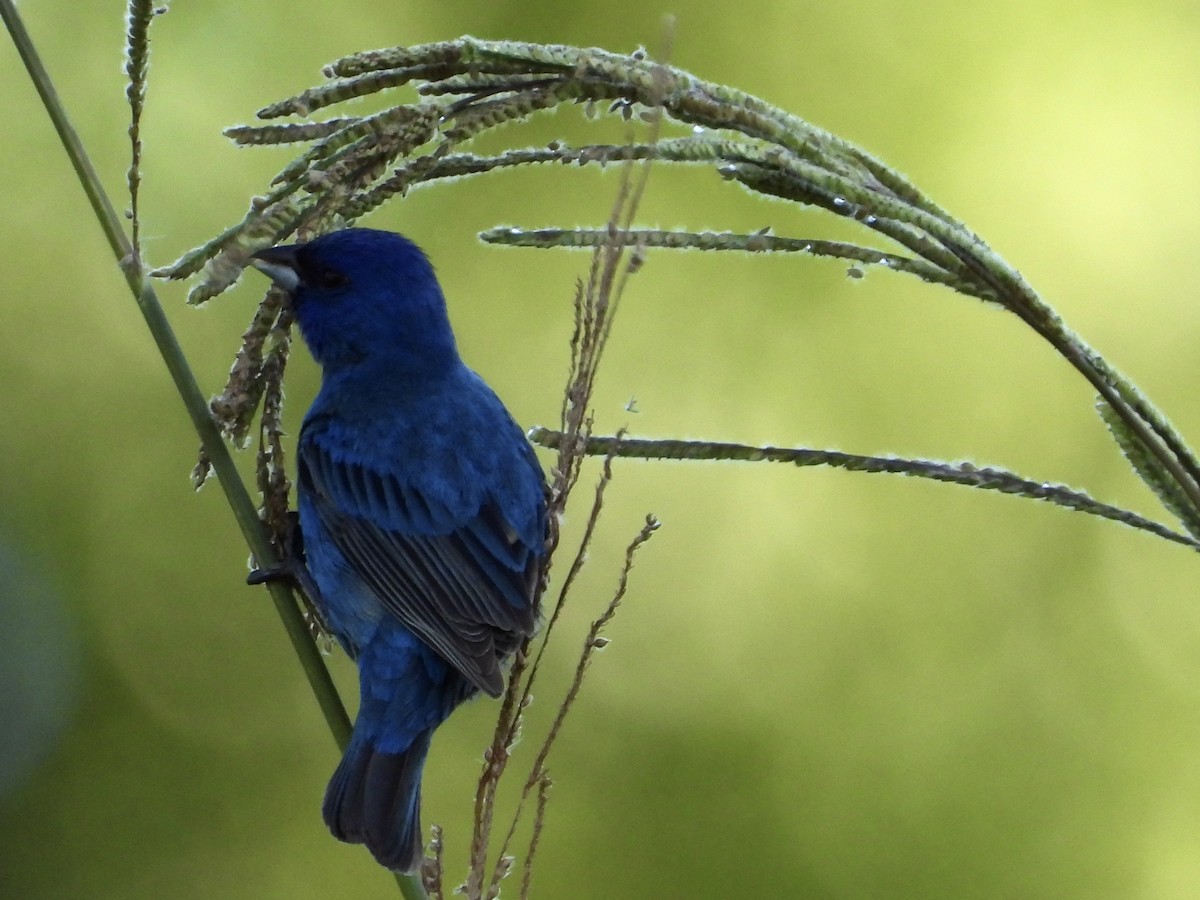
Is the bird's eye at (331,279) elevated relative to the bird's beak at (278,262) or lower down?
elevated

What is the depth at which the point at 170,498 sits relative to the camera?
5633mm

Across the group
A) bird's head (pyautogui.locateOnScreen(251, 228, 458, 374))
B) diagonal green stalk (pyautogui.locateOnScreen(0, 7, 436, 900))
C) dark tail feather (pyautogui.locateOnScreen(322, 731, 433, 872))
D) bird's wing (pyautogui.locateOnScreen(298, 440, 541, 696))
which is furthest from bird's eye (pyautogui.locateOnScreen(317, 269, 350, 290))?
diagonal green stalk (pyautogui.locateOnScreen(0, 7, 436, 900))

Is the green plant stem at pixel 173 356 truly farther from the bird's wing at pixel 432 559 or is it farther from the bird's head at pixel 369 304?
the bird's head at pixel 369 304

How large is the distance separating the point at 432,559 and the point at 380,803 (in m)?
0.53

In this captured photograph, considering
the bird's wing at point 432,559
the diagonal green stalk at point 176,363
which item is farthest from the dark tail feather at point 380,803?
the diagonal green stalk at point 176,363

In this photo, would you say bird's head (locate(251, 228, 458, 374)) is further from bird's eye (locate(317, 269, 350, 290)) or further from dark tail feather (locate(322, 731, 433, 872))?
dark tail feather (locate(322, 731, 433, 872))

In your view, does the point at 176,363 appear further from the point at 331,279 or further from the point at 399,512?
the point at 331,279

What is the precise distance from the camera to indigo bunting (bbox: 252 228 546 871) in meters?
3.01

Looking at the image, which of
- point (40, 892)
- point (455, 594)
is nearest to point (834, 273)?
point (455, 594)

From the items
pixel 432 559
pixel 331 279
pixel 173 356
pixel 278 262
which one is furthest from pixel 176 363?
pixel 331 279

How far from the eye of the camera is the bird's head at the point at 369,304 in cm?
347

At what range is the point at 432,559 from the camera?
3158mm

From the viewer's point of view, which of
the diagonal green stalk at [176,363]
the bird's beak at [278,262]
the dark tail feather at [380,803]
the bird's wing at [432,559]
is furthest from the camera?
the bird's beak at [278,262]

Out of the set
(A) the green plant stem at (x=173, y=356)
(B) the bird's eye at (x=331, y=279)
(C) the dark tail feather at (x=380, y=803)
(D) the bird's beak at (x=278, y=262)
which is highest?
(B) the bird's eye at (x=331, y=279)
